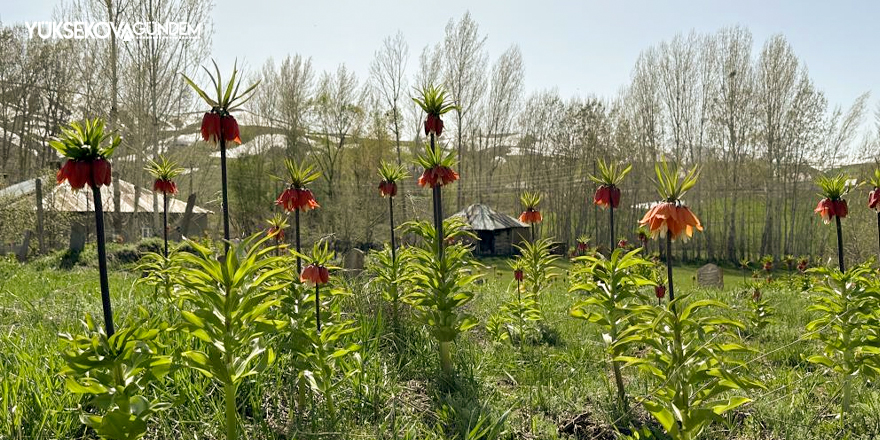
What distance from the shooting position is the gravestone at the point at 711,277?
1099 centimetres

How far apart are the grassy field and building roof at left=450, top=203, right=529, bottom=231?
2340 centimetres

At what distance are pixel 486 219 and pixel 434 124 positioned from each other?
2493 cm

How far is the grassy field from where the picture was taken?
103 inches

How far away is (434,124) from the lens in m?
3.97

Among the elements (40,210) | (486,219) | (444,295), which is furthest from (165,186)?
(486,219)

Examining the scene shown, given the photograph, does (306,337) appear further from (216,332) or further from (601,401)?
(601,401)

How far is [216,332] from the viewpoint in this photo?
7.07 feet

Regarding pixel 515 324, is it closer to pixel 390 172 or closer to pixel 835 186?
pixel 390 172

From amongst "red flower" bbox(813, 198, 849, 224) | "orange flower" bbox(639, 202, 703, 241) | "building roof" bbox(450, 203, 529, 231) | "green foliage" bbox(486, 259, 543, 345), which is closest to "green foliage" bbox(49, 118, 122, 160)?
"orange flower" bbox(639, 202, 703, 241)

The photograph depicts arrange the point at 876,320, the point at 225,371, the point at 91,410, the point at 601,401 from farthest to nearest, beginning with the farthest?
the point at 601,401 < the point at 876,320 < the point at 91,410 < the point at 225,371

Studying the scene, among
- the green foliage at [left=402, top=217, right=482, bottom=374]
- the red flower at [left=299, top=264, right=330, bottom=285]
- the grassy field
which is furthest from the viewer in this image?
the green foliage at [left=402, top=217, right=482, bottom=374]

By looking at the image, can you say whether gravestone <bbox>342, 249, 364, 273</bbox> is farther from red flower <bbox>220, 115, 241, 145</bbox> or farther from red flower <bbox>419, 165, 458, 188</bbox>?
Result: red flower <bbox>220, 115, 241, 145</bbox>

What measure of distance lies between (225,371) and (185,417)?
2.65 ft

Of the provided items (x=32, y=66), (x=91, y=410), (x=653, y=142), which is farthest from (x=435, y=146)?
(x=32, y=66)
